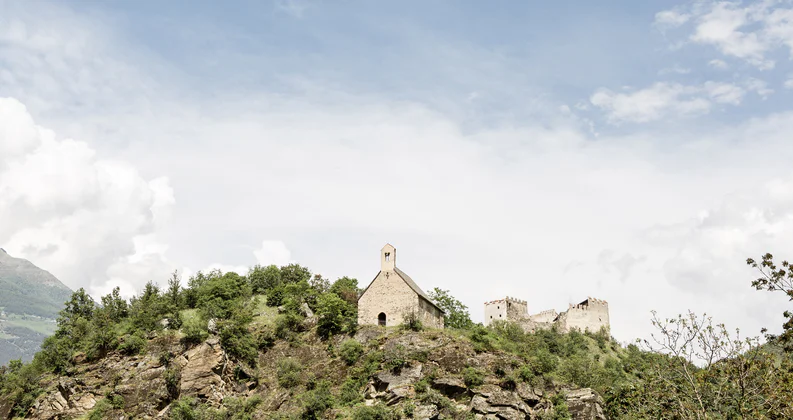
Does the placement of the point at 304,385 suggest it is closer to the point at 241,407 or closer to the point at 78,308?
the point at 241,407

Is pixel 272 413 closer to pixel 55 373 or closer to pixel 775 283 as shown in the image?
pixel 55 373

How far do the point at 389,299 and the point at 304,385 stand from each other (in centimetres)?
1257

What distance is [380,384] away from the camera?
2183 inches

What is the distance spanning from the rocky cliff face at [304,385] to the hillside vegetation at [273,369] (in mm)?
108

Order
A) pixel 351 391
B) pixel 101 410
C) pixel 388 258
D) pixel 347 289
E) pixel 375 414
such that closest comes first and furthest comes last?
pixel 375 414, pixel 101 410, pixel 351 391, pixel 388 258, pixel 347 289

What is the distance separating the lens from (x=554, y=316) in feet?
347

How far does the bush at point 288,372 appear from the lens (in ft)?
191

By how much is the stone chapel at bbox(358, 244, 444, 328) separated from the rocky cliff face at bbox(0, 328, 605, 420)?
8.64 ft

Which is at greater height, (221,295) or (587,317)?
(587,317)

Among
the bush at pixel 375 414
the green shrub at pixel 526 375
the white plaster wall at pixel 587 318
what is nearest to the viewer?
the bush at pixel 375 414

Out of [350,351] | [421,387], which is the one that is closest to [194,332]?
[350,351]

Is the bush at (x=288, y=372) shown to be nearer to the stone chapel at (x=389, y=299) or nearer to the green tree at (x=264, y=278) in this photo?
the stone chapel at (x=389, y=299)

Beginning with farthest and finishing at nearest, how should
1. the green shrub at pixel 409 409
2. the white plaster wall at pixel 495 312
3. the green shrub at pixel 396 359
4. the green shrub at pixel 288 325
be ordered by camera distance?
the white plaster wall at pixel 495 312, the green shrub at pixel 288 325, the green shrub at pixel 396 359, the green shrub at pixel 409 409

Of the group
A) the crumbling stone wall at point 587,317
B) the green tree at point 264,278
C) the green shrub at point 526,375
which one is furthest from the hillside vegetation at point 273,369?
the crumbling stone wall at point 587,317
